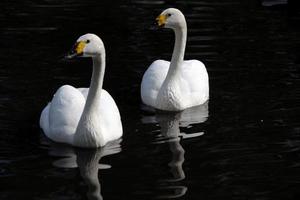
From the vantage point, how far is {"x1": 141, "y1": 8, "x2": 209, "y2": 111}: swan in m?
13.8

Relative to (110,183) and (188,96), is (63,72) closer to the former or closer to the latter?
(188,96)

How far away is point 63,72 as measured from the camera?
49.2 ft

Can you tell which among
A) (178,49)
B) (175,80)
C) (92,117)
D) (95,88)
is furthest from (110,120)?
(178,49)

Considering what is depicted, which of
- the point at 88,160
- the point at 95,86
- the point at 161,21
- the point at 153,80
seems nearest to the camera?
the point at 88,160

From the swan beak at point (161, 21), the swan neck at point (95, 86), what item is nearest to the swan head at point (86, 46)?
the swan neck at point (95, 86)

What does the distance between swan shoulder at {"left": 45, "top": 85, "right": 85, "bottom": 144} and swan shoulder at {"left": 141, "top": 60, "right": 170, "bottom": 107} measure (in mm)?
1853

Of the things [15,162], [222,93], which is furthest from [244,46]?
[15,162]

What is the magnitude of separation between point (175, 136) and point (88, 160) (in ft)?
4.79

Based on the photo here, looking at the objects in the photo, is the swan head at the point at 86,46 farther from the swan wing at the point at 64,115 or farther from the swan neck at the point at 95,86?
the swan wing at the point at 64,115

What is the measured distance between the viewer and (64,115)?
1217 centimetres

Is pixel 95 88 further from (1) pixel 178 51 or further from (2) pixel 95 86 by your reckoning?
(1) pixel 178 51

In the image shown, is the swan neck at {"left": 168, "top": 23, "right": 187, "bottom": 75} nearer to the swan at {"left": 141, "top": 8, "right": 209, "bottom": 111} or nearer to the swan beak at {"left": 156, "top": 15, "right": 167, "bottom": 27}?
the swan at {"left": 141, "top": 8, "right": 209, "bottom": 111}

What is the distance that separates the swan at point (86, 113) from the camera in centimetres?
1155

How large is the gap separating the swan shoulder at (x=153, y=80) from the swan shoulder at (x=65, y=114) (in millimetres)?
1853
